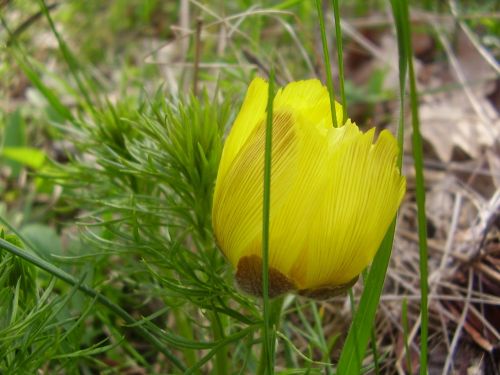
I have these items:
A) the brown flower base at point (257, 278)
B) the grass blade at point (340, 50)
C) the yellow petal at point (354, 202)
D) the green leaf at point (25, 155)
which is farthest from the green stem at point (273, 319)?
the green leaf at point (25, 155)

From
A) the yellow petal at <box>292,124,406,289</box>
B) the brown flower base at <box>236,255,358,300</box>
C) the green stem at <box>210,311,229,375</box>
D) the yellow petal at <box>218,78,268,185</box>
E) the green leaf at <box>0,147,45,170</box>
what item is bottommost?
the green stem at <box>210,311,229,375</box>

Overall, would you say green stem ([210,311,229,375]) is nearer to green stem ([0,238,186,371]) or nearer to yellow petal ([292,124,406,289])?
green stem ([0,238,186,371])

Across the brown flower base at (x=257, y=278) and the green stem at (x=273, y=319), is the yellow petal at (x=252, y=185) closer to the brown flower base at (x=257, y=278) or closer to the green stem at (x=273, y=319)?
the brown flower base at (x=257, y=278)

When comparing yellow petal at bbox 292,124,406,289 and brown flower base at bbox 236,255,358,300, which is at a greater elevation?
yellow petal at bbox 292,124,406,289

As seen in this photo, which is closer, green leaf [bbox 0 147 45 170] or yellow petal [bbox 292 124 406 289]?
yellow petal [bbox 292 124 406 289]

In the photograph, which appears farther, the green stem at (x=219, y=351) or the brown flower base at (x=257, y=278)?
the green stem at (x=219, y=351)

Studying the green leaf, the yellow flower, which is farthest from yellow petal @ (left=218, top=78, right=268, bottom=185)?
the green leaf

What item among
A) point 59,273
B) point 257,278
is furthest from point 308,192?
point 59,273

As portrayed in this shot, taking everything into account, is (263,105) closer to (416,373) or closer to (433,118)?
(416,373)
